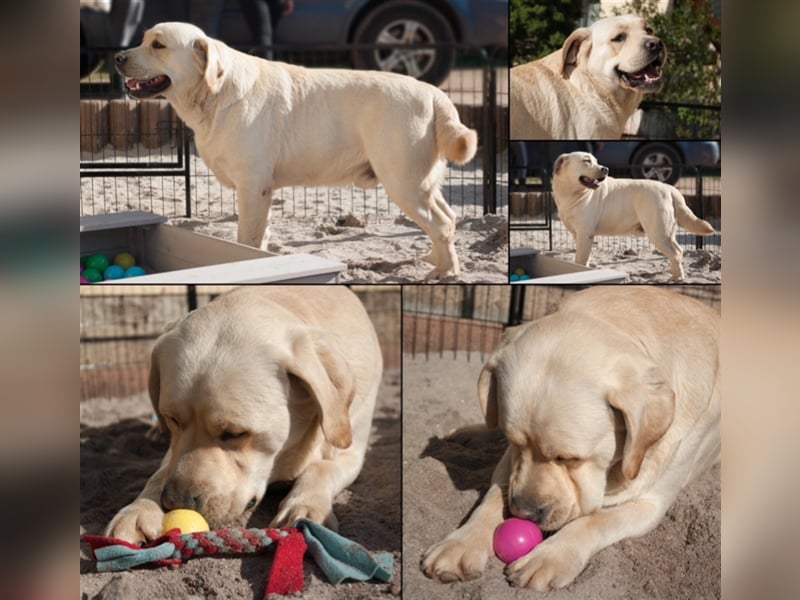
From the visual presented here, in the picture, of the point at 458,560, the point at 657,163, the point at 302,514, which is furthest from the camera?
the point at 657,163

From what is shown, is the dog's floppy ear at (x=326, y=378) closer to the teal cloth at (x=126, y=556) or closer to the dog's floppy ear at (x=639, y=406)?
the teal cloth at (x=126, y=556)

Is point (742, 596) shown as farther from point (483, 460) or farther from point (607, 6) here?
point (607, 6)

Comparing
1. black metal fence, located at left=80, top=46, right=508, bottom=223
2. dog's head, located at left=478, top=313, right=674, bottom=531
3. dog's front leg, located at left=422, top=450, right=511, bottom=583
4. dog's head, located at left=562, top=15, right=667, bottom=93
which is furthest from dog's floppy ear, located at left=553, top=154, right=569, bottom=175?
dog's front leg, located at left=422, top=450, right=511, bottom=583

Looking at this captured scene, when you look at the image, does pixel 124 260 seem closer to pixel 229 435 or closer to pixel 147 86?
pixel 147 86

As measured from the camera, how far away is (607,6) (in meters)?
4.54

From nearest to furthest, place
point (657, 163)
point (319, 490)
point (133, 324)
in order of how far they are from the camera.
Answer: point (319, 490)
point (657, 163)
point (133, 324)

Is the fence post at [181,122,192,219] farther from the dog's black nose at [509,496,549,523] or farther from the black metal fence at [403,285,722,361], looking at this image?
the dog's black nose at [509,496,549,523]

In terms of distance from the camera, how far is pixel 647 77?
4.60m

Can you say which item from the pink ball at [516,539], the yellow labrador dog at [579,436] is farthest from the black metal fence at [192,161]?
the pink ball at [516,539]

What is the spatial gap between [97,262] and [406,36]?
1.60 m

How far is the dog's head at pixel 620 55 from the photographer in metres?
4.55

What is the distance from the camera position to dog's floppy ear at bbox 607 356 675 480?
13.3 feet

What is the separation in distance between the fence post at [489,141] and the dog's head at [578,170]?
10.4 inches

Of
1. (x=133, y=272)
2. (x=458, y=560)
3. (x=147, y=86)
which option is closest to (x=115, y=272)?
(x=133, y=272)
